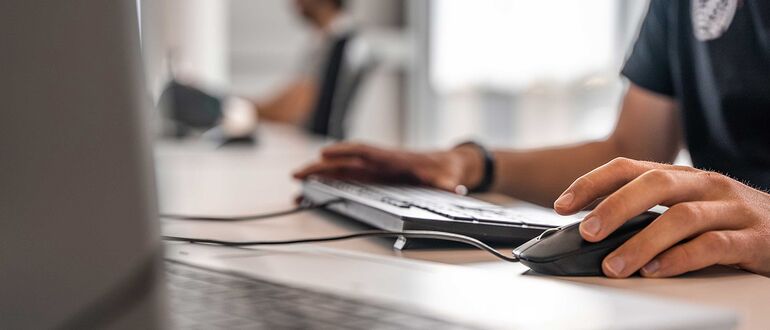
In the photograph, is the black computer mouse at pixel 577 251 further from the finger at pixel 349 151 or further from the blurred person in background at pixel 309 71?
the blurred person in background at pixel 309 71

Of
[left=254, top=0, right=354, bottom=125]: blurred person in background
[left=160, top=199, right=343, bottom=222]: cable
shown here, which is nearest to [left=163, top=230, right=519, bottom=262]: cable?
[left=160, top=199, right=343, bottom=222]: cable

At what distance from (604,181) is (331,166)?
52 centimetres

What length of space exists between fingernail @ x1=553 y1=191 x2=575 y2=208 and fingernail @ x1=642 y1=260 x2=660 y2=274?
2.4 inches

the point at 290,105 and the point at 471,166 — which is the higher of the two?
the point at 471,166

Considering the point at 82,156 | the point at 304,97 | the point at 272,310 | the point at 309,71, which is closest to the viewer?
the point at 82,156

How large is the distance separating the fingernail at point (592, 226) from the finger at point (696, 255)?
4 centimetres

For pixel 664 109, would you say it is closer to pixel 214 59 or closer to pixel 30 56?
pixel 30 56

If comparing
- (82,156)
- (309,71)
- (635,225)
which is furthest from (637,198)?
(309,71)

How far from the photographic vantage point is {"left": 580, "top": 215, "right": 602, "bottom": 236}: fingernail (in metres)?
0.54

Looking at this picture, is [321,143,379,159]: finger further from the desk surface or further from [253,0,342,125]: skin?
[253,0,342,125]: skin

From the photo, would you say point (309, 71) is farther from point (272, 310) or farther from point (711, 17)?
point (272, 310)

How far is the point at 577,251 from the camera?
0.55m

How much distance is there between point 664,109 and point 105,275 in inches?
34.4

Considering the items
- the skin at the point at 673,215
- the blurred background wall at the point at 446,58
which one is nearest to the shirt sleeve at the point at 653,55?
the skin at the point at 673,215
